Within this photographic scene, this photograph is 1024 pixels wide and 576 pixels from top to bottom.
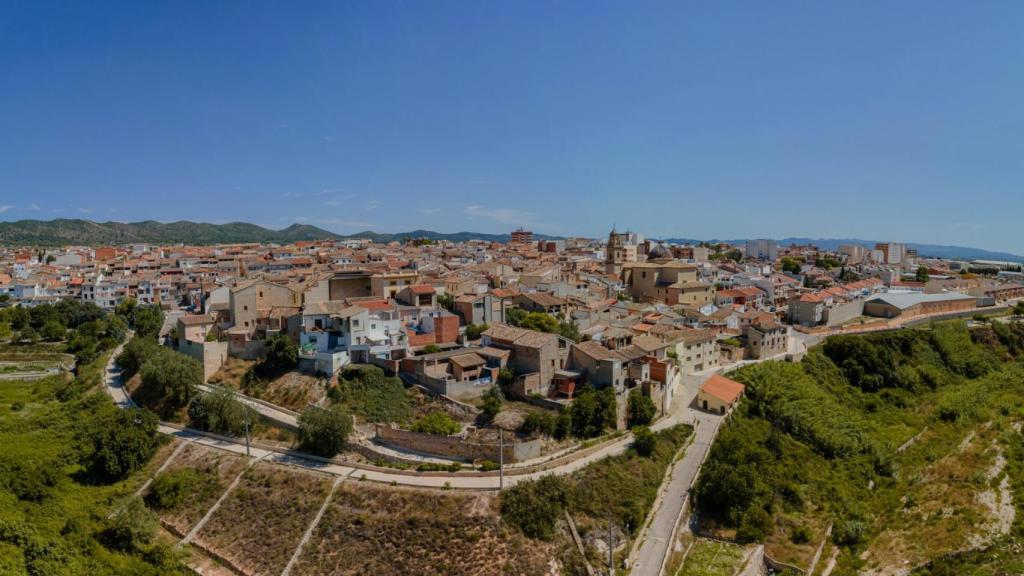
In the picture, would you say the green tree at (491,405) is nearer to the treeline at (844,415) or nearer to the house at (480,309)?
the house at (480,309)

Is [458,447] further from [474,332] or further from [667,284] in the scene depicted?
[667,284]

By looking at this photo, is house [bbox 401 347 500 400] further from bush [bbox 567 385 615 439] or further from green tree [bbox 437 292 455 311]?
green tree [bbox 437 292 455 311]

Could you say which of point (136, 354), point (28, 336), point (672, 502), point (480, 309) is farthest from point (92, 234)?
point (672, 502)

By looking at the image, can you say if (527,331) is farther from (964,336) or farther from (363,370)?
(964,336)

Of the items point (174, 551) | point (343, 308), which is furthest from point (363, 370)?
point (174, 551)

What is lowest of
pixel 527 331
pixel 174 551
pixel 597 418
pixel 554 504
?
pixel 174 551

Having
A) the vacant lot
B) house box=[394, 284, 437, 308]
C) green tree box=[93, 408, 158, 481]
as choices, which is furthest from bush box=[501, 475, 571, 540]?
Result: green tree box=[93, 408, 158, 481]
